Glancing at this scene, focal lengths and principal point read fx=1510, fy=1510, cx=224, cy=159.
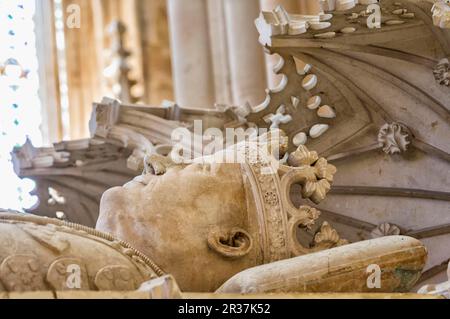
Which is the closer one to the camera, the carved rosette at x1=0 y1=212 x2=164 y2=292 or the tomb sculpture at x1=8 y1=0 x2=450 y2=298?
the carved rosette at x1=0 y1=212 x2=164 y2=292

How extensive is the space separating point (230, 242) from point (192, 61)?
745 centimetres

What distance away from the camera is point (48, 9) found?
1723cm

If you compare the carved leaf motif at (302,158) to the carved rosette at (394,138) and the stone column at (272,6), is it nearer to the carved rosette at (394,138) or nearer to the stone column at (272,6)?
the carved rosette at (394,138)

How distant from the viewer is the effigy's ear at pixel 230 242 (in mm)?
5793

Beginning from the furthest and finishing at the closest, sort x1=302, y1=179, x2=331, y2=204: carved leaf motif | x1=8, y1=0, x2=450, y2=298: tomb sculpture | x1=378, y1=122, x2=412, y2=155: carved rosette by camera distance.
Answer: x1=378, y1=122, x2=412, y2=155: carved rosette → x1=8, y1=0, x2=450, y2=298: tomb sculpture → x1=302, y1=179, x2=331, y2=204: carved leaf motif

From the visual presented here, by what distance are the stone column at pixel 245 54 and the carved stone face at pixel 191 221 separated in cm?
628

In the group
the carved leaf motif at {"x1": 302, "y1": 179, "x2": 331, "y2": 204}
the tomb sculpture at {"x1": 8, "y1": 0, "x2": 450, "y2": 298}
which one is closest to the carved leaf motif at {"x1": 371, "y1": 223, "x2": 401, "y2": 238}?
the tomb sculpture at {"x1": 8, "y1": 0, "x2": 450, "y2": 298}

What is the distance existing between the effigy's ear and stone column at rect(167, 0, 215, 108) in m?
7.14

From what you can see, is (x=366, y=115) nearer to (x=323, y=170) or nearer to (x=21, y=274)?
(x=323, y=170)

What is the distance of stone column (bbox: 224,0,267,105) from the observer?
1237 cm

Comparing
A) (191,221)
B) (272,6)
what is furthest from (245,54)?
(191,221)

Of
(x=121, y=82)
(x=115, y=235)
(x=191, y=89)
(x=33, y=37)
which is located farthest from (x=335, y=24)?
(x=121, y=82)

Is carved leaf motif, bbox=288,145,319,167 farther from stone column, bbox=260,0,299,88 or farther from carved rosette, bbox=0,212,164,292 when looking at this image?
stone column, bbox=260,0,299,88

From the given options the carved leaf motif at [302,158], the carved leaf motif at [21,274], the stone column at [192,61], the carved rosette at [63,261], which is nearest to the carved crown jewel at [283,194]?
the carved leaf motif at [302,158]
